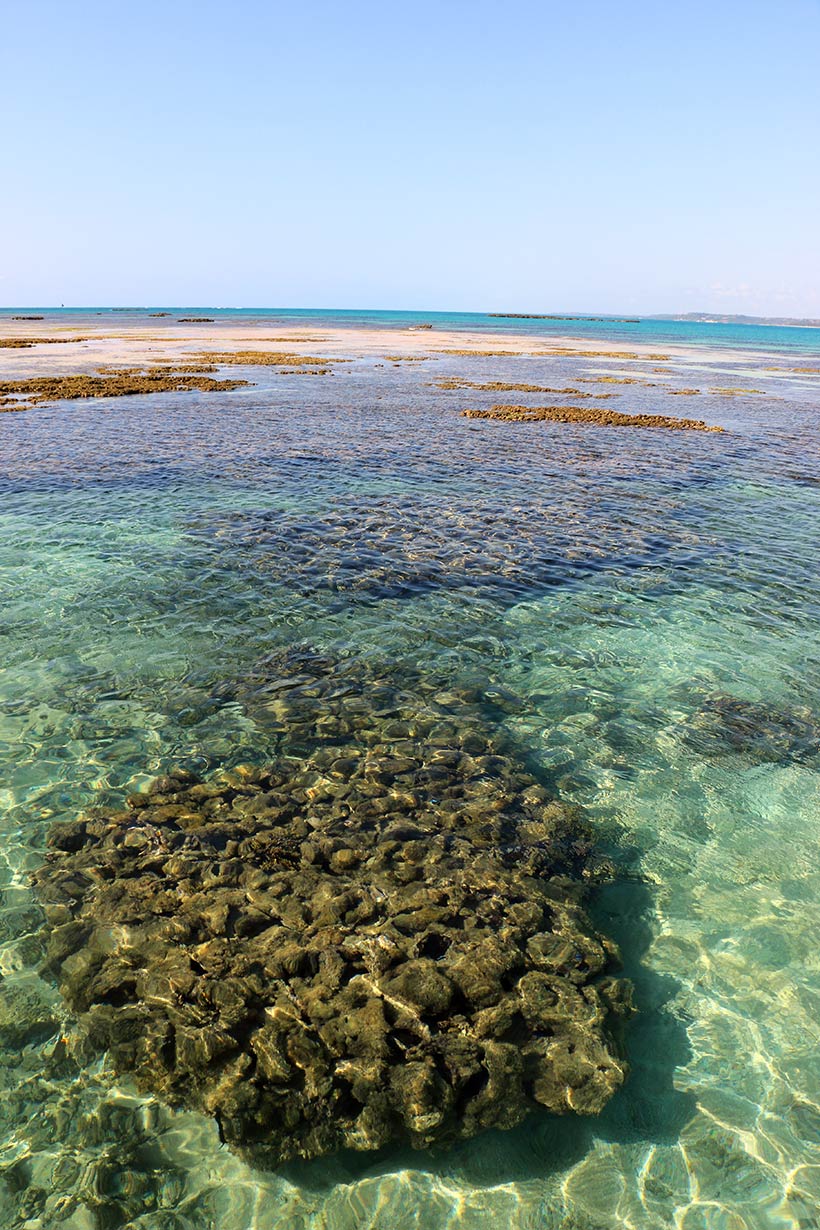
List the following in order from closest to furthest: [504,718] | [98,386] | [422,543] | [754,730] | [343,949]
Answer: [343,949]
[754,730]
[504,718]
[422,543]
[98,386]

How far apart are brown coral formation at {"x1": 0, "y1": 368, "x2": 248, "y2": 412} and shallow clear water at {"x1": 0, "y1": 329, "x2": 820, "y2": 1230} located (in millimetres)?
15302

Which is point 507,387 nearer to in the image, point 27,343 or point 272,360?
point 272,360

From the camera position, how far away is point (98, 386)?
4866 cm

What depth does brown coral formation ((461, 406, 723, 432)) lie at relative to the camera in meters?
40.6

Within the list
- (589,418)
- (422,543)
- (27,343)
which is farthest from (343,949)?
(27,343)

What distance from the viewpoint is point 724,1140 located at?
5.85 m

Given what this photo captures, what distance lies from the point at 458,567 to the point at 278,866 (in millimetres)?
11341

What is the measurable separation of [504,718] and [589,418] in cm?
3490

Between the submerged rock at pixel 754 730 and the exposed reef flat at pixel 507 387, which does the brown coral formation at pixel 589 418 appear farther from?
the submerged rock at pixel 754 730

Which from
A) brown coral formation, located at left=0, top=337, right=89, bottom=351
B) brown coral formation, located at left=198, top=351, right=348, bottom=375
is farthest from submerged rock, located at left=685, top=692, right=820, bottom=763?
brown coral formation, located at left=0, top=337, right=89, bottom=351

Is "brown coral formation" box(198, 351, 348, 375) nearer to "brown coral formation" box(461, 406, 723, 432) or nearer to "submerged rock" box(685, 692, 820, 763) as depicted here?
"brown coral formation" box(461, 406, 723, 432)

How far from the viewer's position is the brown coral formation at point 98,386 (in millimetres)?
44791

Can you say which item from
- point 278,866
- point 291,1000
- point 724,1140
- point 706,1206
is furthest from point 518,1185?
point 278,866

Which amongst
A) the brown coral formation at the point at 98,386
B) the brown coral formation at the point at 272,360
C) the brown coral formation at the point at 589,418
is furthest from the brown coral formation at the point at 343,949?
the brown coral formation at the point at 272,360
